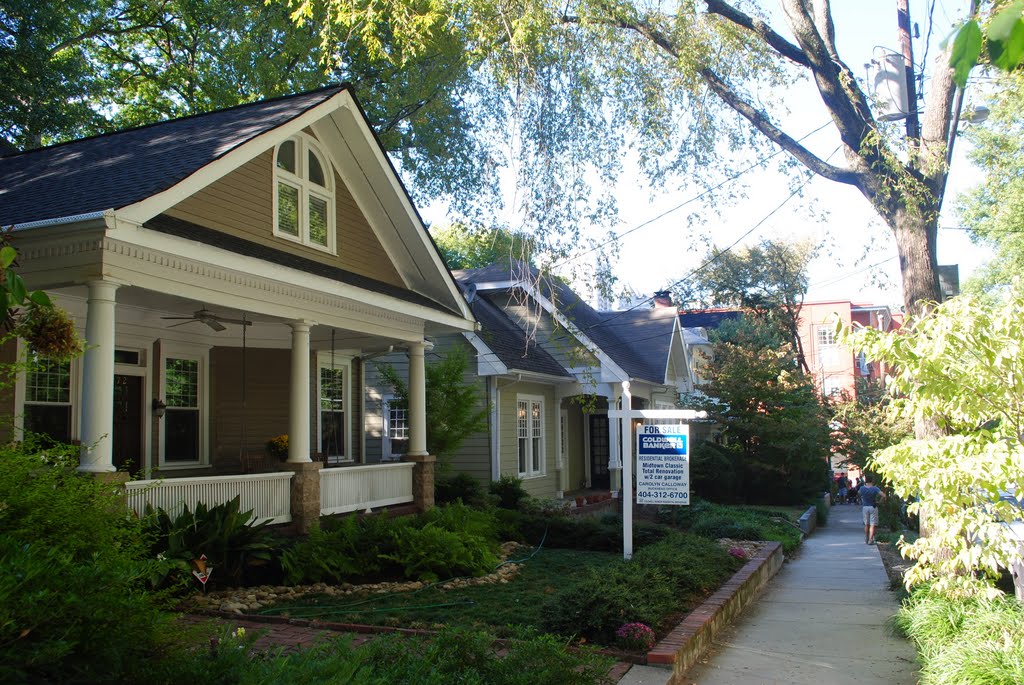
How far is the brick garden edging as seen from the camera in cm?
684

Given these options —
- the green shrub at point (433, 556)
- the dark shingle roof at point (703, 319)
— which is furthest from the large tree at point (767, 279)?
the green shrub at point (433, 556)

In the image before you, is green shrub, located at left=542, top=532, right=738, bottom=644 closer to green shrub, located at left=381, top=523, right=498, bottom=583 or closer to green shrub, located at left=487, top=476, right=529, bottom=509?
green shrub, located at left=381, top=523, right=498, bottom=583

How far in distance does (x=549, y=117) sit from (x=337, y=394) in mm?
6478

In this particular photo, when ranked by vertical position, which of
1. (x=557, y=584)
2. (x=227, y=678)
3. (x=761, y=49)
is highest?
(x=761, y=49)

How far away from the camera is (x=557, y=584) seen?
10.1 metres

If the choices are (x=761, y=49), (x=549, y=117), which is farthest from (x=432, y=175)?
(x=761, y=49)

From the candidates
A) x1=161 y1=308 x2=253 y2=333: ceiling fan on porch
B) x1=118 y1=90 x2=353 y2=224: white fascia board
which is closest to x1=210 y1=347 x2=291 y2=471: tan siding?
x1=161 y1=308 x2=253 y2=333: ceiling fan on porch

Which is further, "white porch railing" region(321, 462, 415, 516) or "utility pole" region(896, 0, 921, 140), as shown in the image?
"white porch railing" region(321, 462, 415, 516)

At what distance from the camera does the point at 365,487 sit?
12.7 meters

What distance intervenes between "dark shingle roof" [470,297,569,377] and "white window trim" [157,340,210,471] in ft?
21.4

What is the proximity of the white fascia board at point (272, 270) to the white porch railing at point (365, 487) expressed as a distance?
235 cm

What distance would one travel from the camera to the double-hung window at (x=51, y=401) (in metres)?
10.7

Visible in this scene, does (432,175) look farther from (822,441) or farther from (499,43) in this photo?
(822,441)

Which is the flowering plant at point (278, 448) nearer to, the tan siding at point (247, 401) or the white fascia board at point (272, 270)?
the tan siding at point (247, 401)
